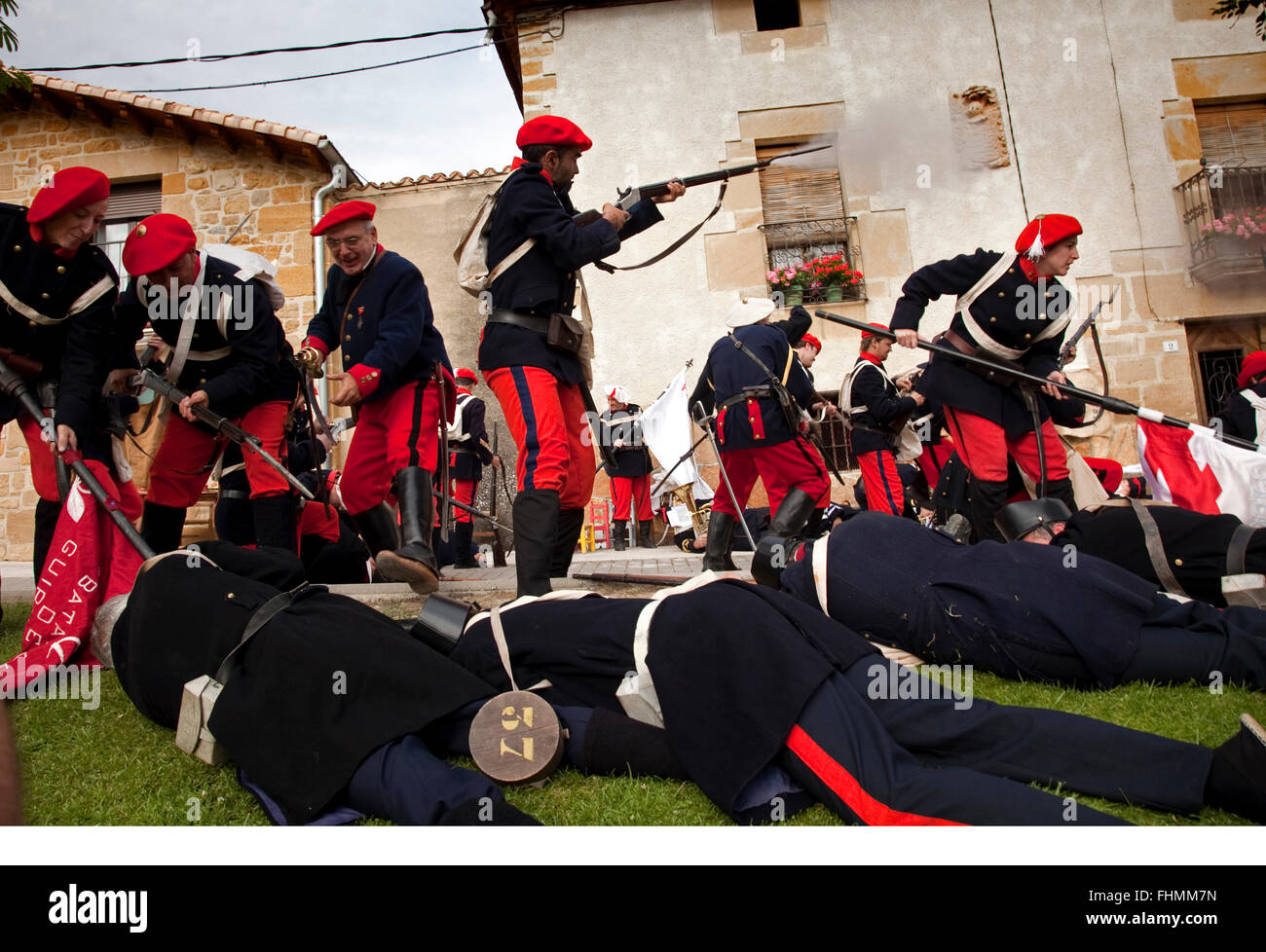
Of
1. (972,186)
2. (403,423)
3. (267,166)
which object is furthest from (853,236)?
(403,423)

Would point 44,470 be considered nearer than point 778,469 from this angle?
Yes

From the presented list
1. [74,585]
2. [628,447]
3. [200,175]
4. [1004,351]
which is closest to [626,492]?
[628,447]

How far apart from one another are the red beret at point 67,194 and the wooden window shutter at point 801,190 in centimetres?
980

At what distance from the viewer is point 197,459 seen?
4.35 meters

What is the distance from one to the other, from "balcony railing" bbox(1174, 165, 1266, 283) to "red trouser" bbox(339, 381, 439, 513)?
11462 millimetres

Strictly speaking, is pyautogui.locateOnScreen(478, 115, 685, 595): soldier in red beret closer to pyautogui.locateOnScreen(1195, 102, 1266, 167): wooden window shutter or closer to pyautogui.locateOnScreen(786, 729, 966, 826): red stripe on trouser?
pyautogui.locateOnScreen(786, 729, 966, 826): red stripe on trouser

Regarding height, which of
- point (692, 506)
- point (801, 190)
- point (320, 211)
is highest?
point (320, 211)

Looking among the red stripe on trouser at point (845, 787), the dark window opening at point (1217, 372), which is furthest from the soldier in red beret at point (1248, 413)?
the red stripe on trouser at point (845, 787)

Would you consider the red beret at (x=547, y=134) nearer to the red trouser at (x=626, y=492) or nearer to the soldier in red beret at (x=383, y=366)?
the soldier in red beret at (x=383, y=366)

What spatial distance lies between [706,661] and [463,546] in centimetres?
666

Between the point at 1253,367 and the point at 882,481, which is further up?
the point at 1253,367

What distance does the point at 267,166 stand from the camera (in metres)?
12.7

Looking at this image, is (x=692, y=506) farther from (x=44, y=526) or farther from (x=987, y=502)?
(x=44, y=526)
